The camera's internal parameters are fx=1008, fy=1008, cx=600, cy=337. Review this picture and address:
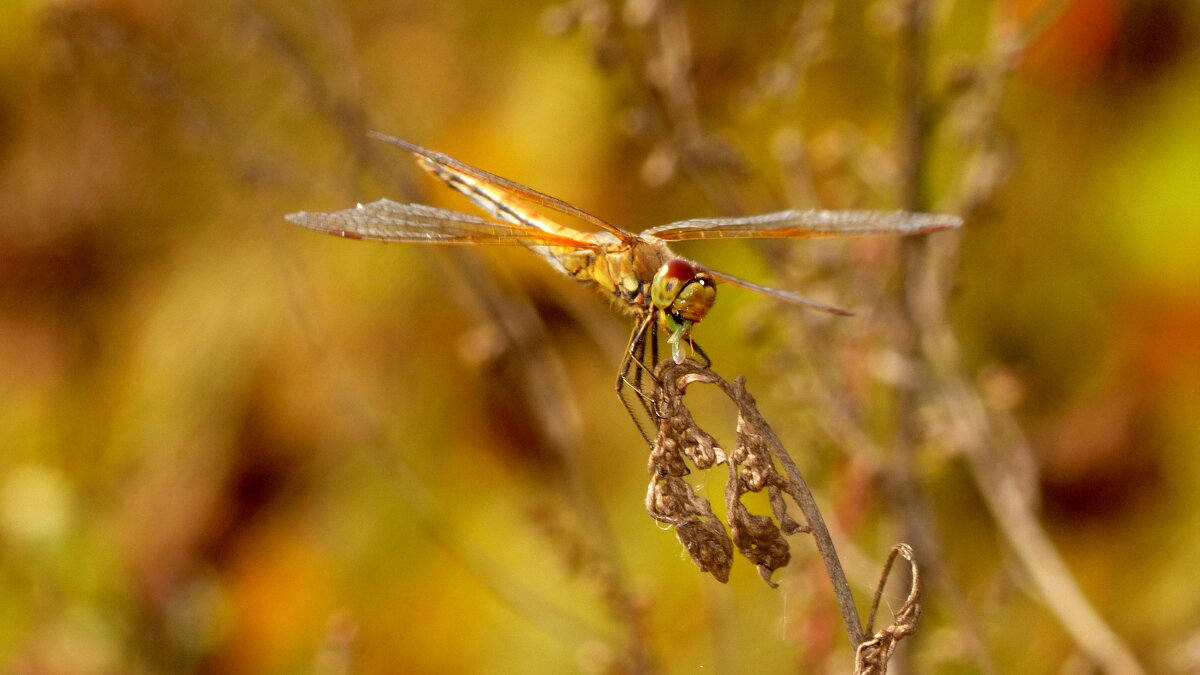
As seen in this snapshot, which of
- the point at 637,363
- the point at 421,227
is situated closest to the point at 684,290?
the point at 637,363

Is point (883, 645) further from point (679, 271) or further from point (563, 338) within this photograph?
point (563, 338)

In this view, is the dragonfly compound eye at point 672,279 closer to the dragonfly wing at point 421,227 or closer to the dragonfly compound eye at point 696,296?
the dragonfly compound eye at point 696,296

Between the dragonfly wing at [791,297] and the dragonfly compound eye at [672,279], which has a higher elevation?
the dragonfly compound eye at [672,279]

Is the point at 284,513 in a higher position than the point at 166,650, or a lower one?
higher

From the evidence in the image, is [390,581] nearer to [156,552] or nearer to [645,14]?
[156,552]

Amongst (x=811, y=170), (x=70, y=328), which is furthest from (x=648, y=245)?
(x=70, y=328)

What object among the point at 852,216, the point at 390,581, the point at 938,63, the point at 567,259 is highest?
the point at 938,63

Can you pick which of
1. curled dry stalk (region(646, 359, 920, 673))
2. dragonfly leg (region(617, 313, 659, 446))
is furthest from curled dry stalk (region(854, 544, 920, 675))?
dragonfly leg (region(617, 313, 659, 446))

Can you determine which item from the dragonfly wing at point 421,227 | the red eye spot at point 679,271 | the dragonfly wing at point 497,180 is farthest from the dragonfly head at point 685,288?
the dragonfly wing at point 421,227
